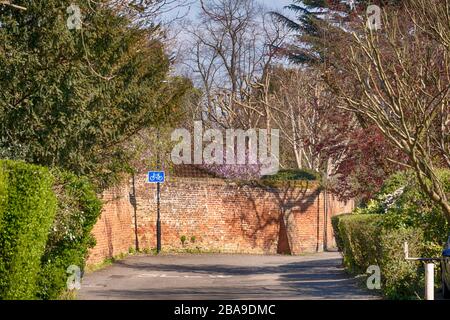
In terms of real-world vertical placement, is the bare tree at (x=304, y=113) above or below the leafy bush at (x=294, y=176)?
above

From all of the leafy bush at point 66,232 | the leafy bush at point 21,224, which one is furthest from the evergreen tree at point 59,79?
the leafy bush at point 21,224

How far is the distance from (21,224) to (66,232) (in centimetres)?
309

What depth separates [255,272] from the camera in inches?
1109

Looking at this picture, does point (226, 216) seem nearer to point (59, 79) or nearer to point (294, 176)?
point (294, 176)

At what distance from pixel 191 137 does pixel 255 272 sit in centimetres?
1818

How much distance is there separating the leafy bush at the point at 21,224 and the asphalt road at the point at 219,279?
4127 mm

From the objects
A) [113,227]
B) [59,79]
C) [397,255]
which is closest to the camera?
[397,255]

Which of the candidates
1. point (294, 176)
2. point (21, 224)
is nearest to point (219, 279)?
point (21, 224)

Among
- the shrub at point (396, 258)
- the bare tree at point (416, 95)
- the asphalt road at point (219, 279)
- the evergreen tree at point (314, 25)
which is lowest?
the asphalt road at point (219, 279)

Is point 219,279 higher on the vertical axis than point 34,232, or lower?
lower

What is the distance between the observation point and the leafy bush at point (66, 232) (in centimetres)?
1642

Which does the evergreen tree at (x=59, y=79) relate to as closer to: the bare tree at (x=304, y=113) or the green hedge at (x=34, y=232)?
the green hedge at (x=34, y=232)

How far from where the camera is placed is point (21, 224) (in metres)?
14.0

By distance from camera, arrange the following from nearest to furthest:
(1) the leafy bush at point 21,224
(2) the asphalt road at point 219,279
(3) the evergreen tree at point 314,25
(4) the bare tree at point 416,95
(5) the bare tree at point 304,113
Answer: (1) the leafy bush at point 21,224
(4) the bare tree at point 416,95
(2) the asphalt road at point 219,279
(3) the evergreen tree at point 314,25
(5) the bare tree at point 304,113
